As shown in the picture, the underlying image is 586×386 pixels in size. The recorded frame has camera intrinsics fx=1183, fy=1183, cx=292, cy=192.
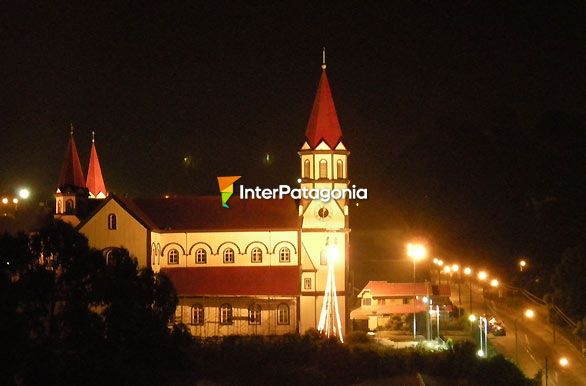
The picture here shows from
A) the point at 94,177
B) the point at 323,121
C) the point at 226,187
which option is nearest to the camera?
the point at 323,121

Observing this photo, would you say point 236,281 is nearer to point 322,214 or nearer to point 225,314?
point 225,314

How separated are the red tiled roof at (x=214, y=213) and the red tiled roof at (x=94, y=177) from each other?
7.41 m

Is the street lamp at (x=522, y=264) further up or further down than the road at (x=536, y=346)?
further up

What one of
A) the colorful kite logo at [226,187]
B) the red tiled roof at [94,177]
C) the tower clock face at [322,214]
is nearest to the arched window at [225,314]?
the colorful kite logo at [226,187]

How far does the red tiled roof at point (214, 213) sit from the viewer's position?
212ft

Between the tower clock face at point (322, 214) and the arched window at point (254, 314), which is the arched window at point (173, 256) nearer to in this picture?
the arched window at point (254, 314)

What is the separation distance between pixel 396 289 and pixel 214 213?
13.5m

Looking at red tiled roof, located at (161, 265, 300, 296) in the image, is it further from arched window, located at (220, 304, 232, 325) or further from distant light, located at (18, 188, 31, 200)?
distant light, located at (18, 188, 31, 200)

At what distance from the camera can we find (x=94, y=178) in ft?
A: 241

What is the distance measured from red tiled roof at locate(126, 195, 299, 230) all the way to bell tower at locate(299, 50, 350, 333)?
121 cm

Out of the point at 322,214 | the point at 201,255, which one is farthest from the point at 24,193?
the point at 322,214

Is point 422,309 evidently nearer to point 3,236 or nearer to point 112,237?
point 112,237

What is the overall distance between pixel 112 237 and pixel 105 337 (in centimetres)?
2482

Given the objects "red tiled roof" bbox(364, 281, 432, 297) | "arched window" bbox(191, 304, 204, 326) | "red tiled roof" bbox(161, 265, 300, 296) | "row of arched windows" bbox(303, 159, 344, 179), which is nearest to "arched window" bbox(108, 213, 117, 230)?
"red tiled roof" bbox(161, 265, 300, 296)
